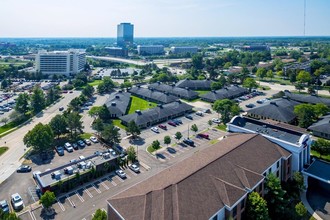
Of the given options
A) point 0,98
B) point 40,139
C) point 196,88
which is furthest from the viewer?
point 196,88

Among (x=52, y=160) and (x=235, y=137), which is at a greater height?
(x=235, y=137)

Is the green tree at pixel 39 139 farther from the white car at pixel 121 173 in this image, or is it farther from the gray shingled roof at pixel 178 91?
the gray shingled roof at pixel 178 91

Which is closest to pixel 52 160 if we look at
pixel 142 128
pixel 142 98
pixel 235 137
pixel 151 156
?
pixel 151 156

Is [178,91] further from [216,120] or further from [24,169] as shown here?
[24,169]

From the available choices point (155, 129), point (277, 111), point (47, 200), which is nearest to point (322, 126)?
point (277, 111)

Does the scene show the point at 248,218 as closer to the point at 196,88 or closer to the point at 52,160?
the point at 52,160

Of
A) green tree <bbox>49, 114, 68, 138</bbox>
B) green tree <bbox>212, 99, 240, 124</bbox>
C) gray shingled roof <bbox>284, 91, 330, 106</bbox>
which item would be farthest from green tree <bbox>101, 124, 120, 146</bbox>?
gray shingled roof <bbox>284, 91, 330, 106</bbox>

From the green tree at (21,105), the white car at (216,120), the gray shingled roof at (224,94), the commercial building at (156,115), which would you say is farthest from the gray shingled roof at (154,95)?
the green tree at (21,105)
